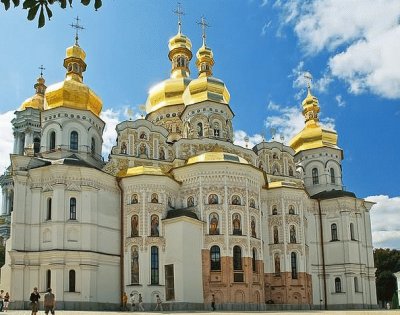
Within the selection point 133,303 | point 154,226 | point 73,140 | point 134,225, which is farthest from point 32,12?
point 73,140

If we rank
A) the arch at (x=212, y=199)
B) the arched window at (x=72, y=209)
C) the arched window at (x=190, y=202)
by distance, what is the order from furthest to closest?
the arched window at (x=190, y=202), the arch at (x=212, y=199), the arched window at (x=72, y=209)

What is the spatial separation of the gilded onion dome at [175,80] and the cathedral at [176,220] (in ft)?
14.6

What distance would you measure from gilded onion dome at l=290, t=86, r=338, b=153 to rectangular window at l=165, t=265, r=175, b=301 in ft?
72.9

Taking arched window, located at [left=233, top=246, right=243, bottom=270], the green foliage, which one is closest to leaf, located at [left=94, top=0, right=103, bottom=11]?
arched window, located at [left=233, top=246, right=243, bottom=270]

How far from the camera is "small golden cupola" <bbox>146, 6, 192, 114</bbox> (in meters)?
53.6

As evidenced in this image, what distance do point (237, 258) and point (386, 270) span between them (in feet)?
130

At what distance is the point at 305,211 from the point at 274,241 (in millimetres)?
4601

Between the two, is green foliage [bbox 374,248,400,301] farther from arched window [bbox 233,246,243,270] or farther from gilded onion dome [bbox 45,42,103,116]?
gilded onion dome [bbox 45,42,103,116]

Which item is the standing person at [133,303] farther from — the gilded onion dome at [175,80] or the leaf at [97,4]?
the leaf at [97,4]

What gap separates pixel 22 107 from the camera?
57.3 meters

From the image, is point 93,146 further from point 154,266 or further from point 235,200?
point 235,200

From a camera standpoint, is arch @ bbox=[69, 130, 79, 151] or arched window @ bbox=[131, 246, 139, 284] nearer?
arched window @ bbox=[131, 246, 139, 284]

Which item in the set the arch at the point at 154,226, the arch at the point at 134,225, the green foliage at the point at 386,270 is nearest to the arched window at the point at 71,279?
the arch at the point at 134,225

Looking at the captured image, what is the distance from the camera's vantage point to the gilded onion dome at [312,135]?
5394 centimetres
